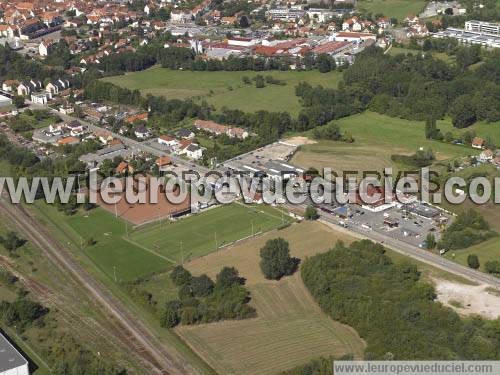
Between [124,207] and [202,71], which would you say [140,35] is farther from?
[124,207]

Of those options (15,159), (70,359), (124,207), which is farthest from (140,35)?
(70,359)

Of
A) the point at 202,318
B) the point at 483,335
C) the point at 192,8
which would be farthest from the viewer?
the point at 192,8

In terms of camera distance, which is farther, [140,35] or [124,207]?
[140,35]

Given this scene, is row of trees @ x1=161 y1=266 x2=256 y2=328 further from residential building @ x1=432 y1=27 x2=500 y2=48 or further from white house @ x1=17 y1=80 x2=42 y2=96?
residential building @ x1=432 y1=27 x2=500 y2=48

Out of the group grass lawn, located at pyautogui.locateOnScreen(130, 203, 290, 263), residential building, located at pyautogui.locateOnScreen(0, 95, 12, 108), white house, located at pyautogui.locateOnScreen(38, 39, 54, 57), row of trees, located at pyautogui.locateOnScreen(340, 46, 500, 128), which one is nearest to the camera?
grass lawn, located at pyautogui.locateOnScreen(130, 203, 290, 263)

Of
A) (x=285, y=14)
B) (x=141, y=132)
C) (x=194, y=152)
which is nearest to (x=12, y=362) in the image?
(x=194, y=152)

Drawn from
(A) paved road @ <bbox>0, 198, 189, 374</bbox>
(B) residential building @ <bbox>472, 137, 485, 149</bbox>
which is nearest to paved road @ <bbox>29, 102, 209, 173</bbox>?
(A) paved road @ <bbox>0, 198, 189, 374</bbox>

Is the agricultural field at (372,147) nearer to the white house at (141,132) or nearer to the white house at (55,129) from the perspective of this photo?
the white house at (141,132)

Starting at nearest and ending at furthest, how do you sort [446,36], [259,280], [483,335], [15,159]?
1. [483,335]
2. [259,280]
3. [15,159]
4. [446,36]
